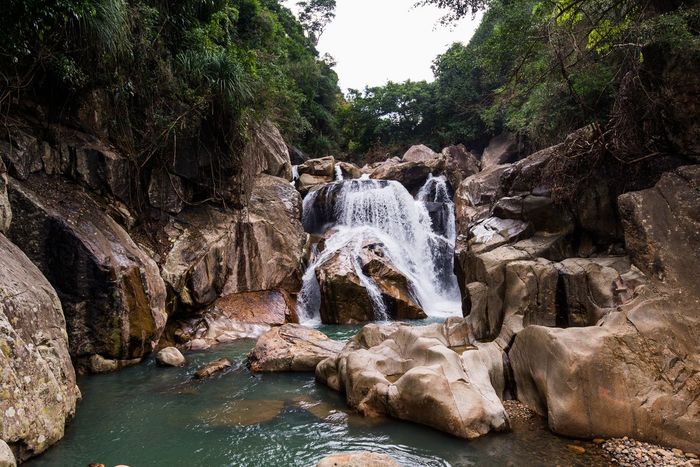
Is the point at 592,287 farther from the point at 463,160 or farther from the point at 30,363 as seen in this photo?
the point at 463,160

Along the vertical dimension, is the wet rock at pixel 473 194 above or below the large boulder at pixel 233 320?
above

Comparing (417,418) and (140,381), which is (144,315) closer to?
(140,381)

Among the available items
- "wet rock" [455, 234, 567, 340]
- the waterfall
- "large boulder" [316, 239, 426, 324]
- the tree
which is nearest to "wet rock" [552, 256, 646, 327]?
"wet rock" [455, 234, 567, 340]

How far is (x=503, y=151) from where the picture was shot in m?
23.5

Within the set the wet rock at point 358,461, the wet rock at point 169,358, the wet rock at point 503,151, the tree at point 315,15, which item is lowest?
the wet rock at point 358,461

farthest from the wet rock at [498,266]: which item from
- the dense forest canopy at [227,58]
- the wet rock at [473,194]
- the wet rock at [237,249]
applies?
the wet rock at [473,194]

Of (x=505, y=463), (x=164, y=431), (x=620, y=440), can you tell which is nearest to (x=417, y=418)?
(x=505, y=463)

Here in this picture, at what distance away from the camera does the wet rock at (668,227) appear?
18.6ft

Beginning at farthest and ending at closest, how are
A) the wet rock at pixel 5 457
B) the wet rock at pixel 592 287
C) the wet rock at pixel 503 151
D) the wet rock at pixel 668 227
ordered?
the wet rock at pixel 503 151 < the wet rock at pixel 592 287 < the wet rock at pixel 668 227 < the wet rock at pixel 5 457

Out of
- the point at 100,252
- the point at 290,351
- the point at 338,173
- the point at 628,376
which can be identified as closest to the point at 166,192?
the point at 100,252

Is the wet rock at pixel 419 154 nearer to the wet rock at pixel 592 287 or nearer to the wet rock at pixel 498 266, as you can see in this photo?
the wet rock at pixel 498 266

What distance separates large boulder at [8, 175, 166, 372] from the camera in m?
7.41

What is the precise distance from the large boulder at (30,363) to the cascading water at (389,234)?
793 centimetres

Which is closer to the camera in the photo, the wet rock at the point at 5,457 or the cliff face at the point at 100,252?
the wet rock at the point at 5,457
